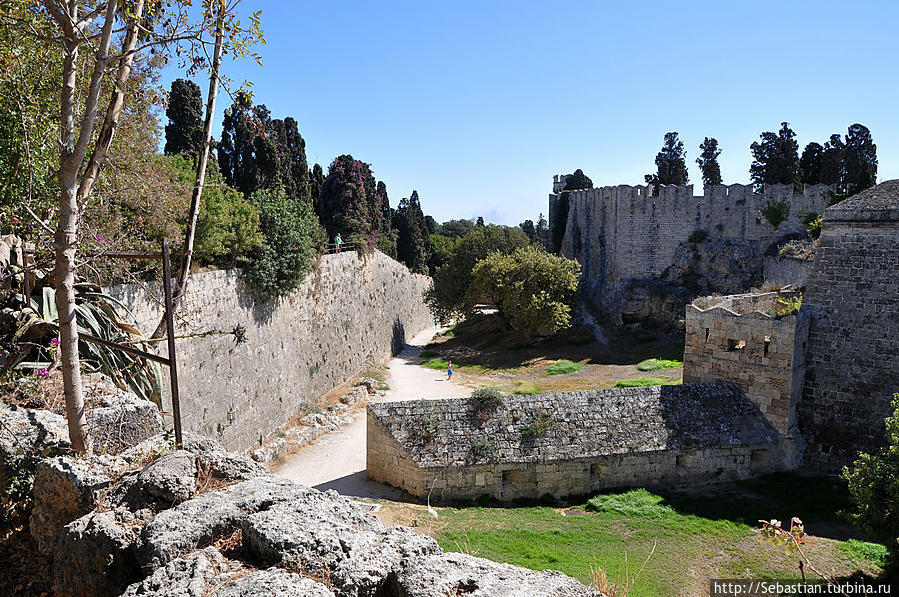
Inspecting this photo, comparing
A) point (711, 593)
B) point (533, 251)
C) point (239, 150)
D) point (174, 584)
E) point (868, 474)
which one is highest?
point (239, 150)

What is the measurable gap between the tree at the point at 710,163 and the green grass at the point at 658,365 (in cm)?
1662

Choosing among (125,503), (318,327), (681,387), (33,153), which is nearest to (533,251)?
(318,327)

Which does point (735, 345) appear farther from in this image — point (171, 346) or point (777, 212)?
point (777, 212)

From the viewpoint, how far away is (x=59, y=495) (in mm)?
3902

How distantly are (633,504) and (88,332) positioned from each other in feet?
36.0

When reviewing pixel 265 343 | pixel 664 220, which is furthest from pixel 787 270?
pixel 265 343

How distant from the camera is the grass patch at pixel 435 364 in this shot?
1183 inches

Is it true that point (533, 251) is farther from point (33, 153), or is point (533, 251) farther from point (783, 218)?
point (33, 153)

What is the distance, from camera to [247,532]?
3.46 m

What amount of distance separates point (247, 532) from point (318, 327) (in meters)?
18.7

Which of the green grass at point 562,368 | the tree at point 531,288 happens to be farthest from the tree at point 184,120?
the green grass at point 562,368

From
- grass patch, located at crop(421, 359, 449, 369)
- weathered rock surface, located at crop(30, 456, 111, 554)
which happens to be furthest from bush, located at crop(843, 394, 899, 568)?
grass patch, located at crop(421, 359, 449, 369)

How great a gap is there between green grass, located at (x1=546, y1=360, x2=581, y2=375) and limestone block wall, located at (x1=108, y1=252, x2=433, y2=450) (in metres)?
8.99

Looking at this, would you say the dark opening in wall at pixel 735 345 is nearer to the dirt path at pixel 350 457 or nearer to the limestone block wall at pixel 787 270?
the limestone block wall at pixel 787 270
